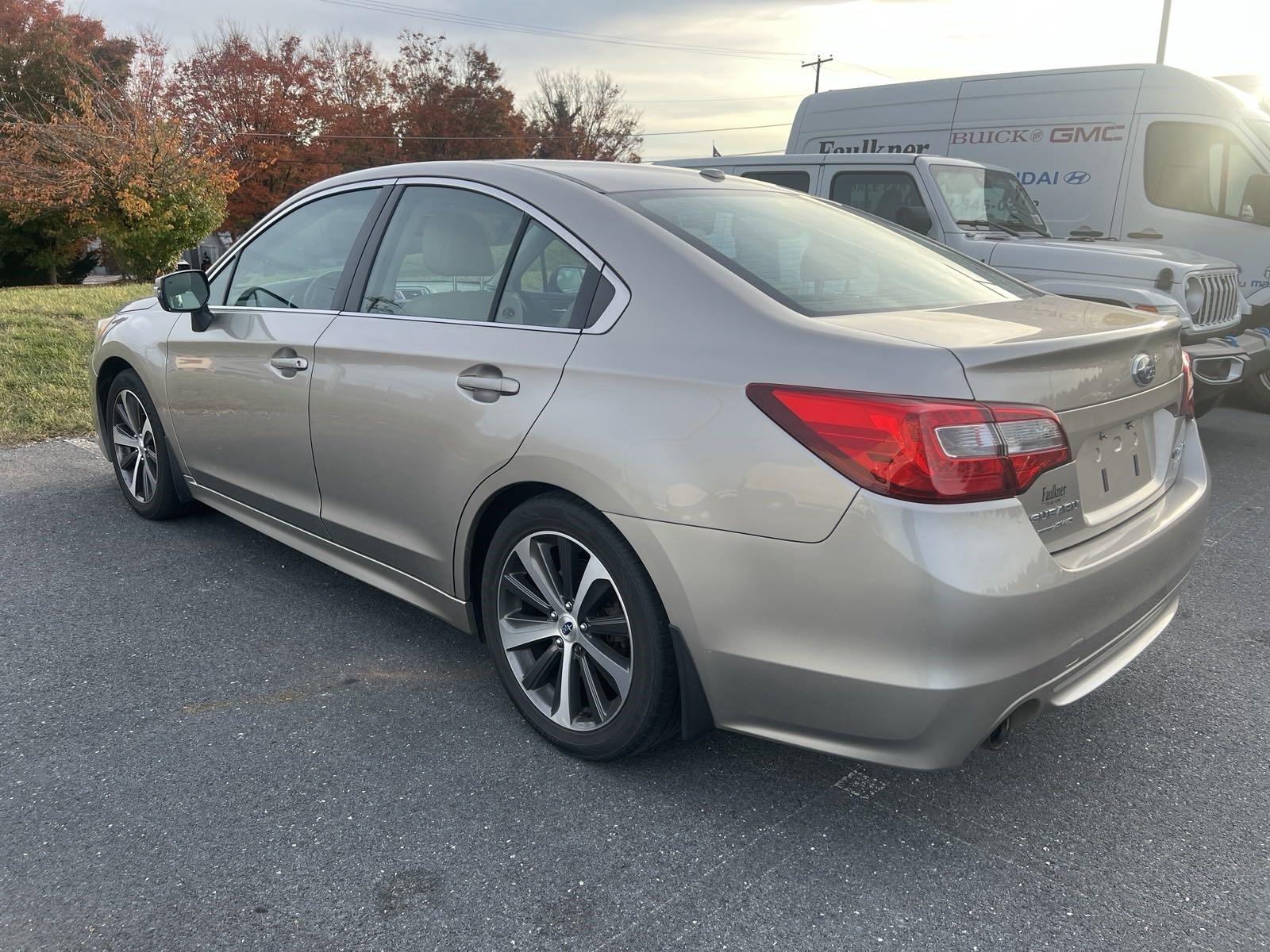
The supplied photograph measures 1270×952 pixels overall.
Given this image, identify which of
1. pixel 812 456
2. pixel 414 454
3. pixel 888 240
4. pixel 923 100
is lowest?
pixel 414 454

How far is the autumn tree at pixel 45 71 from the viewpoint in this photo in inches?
1233

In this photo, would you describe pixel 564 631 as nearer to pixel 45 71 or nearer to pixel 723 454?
pixel 723 454

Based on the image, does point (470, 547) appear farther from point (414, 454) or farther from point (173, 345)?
point (173, 345)

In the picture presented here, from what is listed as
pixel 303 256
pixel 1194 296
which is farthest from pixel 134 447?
pixel 1194 296

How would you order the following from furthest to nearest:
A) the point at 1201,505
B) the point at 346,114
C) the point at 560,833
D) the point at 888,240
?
the point at 346,114, the point at 888,240, the point at 1201,505, the point at 560,833

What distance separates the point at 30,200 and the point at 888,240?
24.0m

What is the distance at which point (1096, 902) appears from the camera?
7.57ft

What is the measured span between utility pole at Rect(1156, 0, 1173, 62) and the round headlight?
19.9m

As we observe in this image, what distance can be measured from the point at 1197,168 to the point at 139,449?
7.96 metres

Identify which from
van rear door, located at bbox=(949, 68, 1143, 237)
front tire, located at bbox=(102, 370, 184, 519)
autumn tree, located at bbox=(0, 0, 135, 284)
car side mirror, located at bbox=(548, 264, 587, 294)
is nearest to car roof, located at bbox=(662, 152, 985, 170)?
van rear door, located at bbox=(949, 68, 1143, 237)

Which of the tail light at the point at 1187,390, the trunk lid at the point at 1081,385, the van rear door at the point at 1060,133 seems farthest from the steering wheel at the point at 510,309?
the van rear door at the point at 1060,133

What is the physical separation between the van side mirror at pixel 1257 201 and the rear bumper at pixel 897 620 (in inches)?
263

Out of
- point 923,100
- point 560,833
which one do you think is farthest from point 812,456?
point 923,100

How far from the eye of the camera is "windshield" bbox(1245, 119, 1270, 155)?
8.21m
